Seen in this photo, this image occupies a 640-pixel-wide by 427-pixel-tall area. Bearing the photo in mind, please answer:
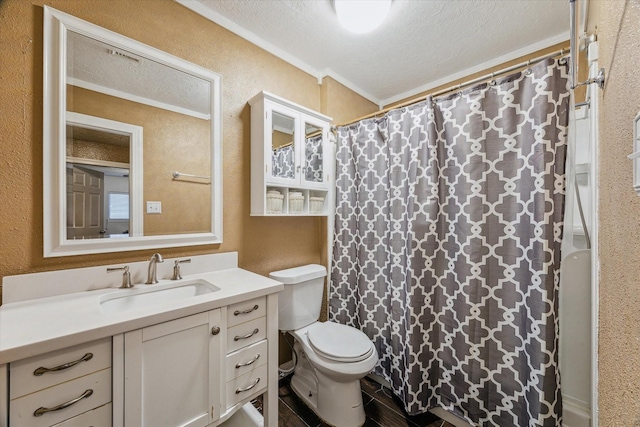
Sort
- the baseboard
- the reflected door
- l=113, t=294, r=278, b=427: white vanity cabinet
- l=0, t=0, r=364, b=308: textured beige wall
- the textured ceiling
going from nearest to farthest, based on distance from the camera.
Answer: l=113, t=294, r=278, b=427: white vanity cabinet → l=0, t=0, r=364, b=308: textured beige wall → the reflected door → the baseboard → the textured ceiling

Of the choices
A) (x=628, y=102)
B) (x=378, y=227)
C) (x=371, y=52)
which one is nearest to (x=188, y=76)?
(x=371, y=52)

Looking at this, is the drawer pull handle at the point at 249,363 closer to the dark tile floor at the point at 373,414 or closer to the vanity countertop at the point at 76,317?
the vanity countertop at the point at 76,317

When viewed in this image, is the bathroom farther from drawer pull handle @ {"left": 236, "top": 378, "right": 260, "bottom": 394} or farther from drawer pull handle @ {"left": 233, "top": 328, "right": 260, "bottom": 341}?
drawer pull handle @ {"left": 236, "top": 378, "right": 260, "bottom": 394}

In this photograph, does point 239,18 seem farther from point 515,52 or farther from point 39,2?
point 515,52

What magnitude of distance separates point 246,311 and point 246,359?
228 mm

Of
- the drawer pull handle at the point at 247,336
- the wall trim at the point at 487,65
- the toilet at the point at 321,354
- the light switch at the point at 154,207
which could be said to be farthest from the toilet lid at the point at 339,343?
the wall trim at the point at 487,65

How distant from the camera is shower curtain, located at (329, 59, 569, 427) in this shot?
1.20 meters

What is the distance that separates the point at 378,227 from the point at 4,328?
6.00ft

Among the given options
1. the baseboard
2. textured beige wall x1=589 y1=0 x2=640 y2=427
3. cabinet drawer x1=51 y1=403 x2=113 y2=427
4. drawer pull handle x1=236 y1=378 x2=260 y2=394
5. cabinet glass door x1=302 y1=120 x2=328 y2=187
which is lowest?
the baseboard

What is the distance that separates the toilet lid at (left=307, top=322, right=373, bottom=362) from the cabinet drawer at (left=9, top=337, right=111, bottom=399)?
3.41ft

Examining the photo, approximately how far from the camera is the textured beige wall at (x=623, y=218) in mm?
424

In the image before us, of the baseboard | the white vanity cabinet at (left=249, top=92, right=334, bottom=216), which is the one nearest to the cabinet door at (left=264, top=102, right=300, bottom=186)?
the white vanity cabinet at (left=249, top=92, right=334, bottom=216)

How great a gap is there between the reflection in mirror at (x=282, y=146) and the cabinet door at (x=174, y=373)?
991 mm

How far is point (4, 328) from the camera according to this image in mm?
782
